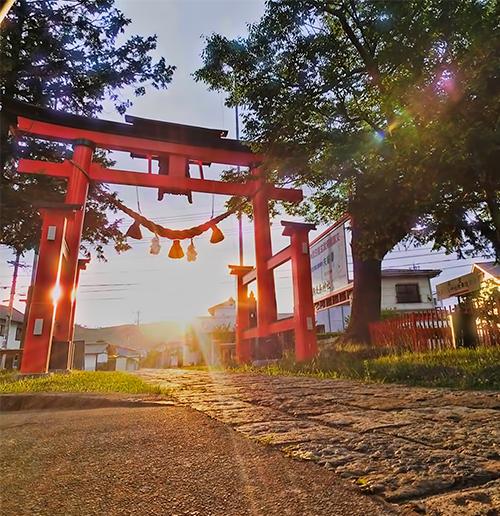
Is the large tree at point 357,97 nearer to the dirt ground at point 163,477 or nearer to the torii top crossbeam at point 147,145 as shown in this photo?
the torii top crossbeam at point 147,145

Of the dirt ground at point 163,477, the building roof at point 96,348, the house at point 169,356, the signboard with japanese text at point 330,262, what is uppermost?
the signboard with japanese text at point 330,262

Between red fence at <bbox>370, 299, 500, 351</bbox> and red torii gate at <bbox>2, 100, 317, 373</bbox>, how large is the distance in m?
2.38

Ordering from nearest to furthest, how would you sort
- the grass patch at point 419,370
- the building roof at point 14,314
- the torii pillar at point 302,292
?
1. the grass patch at point 419,370
2. the torii pillar at point 302,292
3. the building roof at point 14,314

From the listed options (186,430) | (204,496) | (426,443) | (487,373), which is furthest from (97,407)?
(487,373)

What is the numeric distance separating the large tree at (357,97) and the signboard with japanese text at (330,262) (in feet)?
1.04

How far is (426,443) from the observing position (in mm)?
1373

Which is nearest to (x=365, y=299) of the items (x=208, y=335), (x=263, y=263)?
(x=263, y=263)

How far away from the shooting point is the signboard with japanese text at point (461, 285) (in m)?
8.81

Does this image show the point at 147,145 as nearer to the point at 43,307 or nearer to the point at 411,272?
the point at 43,307

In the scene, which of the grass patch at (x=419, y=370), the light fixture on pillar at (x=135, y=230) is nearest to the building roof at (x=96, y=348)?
the light fixture on pillar at (x=135, y=230)

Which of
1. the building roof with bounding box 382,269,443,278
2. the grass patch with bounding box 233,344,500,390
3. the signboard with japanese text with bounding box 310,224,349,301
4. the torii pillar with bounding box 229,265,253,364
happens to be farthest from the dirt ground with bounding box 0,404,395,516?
the building roof with bounding box 382,269,443,278

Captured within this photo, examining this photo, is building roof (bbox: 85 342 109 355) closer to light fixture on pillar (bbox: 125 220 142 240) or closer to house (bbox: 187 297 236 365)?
house (bbox: 187 297 236 365)

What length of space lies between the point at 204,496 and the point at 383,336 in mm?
8015

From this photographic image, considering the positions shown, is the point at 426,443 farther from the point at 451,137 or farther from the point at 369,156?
the point at 369,156
